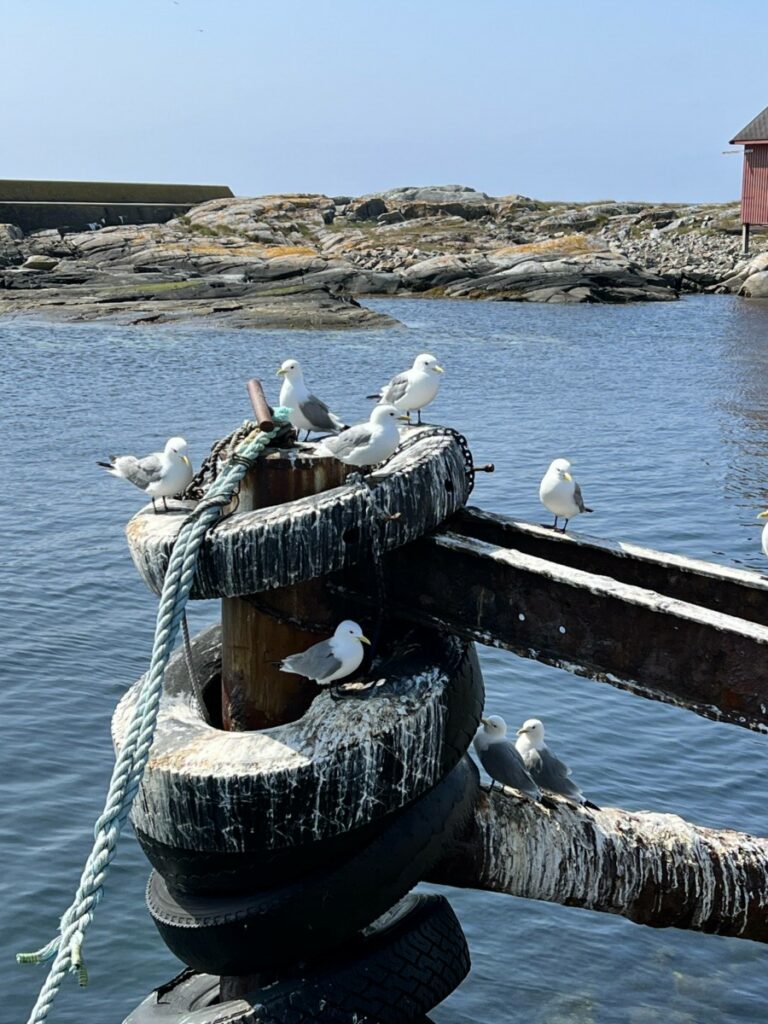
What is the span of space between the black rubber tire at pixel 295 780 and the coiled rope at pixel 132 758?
0.32 feet

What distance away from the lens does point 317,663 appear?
4250 millimetres

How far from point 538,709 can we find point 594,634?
6.32 m

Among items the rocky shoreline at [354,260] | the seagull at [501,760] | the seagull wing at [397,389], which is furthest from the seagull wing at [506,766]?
the rocky shoreline at [354,260]

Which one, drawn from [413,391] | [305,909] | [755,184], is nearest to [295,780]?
[305,909]

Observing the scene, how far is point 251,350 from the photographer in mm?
38938

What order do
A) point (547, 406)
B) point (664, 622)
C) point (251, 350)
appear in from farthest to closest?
point (251, 350)
point (547, 406)
point (664, 622)

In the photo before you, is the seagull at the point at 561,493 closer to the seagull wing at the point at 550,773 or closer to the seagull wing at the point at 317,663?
the seagull wing at the point at 550,773

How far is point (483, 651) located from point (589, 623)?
299 inches

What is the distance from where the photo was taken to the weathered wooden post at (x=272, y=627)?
176 inches

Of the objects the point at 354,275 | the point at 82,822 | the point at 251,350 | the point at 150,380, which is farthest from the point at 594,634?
the point at 354,275

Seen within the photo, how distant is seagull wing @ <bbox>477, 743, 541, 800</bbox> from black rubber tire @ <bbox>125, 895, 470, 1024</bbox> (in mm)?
1491

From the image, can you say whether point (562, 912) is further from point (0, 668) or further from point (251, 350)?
point (251, 350)

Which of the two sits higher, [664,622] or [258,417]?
[258,417]

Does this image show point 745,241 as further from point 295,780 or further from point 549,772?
point 295,780
